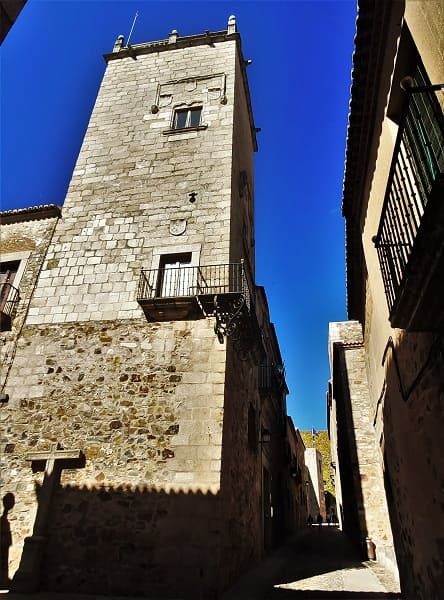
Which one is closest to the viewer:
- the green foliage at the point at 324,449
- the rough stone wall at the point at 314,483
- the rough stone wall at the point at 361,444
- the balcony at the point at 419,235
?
the balcony at the point at 419,235

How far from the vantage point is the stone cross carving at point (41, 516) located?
6383mm

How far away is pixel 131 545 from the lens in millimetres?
6492

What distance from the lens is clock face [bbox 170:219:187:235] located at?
31.3 feet

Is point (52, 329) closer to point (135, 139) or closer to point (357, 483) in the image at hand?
point (135, 139)

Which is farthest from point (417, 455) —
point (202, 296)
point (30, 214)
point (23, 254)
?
point (30, 214)

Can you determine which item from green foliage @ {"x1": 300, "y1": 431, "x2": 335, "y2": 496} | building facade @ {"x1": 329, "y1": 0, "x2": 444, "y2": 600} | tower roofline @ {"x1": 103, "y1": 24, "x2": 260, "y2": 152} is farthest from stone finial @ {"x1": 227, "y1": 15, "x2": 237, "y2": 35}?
green foliage @ {"x1": 300, "y1": 431, "x2": 335, "y2": 496}

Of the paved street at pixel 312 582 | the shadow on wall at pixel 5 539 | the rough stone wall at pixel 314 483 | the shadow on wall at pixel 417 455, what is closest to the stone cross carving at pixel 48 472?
the shadow on wall at pixel 5 539

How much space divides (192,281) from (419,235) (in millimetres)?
6245

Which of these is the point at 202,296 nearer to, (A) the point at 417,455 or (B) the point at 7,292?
(A) the point at 417,455

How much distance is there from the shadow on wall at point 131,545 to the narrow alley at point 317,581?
30.2 inches

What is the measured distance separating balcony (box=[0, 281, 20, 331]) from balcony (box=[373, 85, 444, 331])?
26.9ft

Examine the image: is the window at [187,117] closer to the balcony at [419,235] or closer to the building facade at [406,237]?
the building facade at [406,237]

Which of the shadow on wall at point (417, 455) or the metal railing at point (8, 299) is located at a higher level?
the metal railing at point (8, 299)

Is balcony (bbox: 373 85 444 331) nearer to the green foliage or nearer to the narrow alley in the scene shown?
the narrow alley
